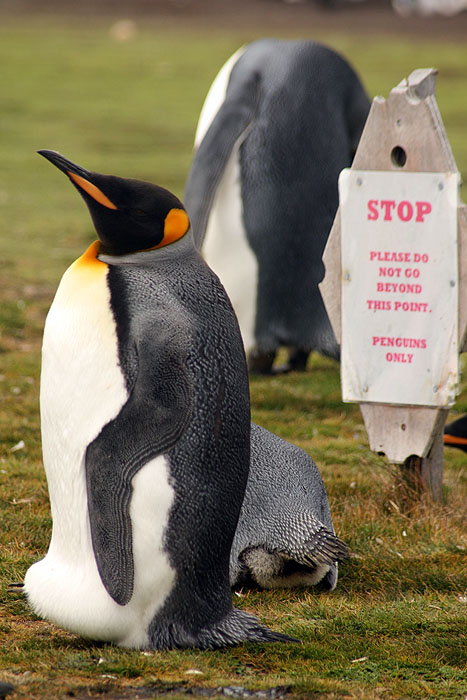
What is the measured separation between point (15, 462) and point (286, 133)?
237 centimetres

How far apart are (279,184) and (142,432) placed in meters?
3.46

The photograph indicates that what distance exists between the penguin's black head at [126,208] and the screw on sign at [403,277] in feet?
4.22

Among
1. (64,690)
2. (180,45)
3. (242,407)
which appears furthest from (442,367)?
(180,45)

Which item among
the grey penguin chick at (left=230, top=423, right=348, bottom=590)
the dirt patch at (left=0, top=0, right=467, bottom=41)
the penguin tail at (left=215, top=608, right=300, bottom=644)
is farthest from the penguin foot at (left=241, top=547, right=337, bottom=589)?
the dirt patch at (left=0, top=0, right=467, bottom=41)

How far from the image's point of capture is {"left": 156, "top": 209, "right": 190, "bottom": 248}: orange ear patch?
2.96 metres

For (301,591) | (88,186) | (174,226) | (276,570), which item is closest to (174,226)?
(174,226)

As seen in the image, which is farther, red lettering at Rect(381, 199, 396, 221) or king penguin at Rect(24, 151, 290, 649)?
red lettering at Rect(381, 199, 396, 221)

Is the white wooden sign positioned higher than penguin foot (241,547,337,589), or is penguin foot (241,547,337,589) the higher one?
the white wooden sign

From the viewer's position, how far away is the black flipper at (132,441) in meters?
2.83

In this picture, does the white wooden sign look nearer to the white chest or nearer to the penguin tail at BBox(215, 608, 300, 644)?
the penguin tail at BBox(215, 608, 300, 644)

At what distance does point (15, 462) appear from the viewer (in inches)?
187

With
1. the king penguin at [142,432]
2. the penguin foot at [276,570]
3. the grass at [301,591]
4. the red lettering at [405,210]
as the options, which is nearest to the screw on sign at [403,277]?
the red lettering at [405,210]

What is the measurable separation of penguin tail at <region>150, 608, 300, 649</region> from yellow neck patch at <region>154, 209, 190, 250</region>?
3.22 ft

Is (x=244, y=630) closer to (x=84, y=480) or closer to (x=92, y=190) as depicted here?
(x=84, y=480)
